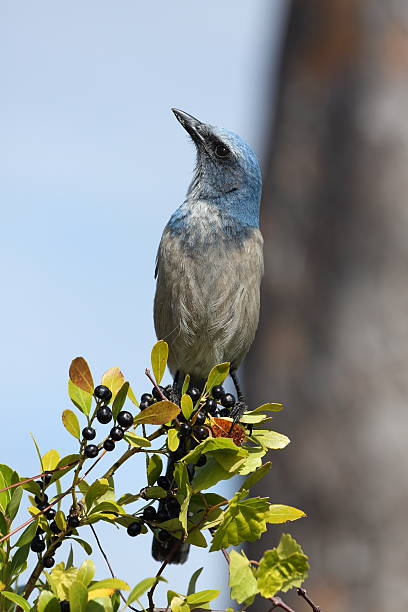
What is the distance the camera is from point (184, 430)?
2.54 meters

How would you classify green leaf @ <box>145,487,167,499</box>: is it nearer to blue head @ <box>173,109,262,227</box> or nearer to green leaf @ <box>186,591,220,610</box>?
green leaf @ <box>186,591,220,610</box>

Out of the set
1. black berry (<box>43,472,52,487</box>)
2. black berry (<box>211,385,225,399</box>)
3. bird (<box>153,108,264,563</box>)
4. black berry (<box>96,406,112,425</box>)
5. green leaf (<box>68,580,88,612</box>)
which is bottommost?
green leaf (<box>68,580,88,612</box>)

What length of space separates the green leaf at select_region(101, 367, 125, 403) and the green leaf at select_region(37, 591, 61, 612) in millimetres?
584

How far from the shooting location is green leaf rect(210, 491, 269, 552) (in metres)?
2.20

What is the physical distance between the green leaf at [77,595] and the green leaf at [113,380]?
1.95 feet

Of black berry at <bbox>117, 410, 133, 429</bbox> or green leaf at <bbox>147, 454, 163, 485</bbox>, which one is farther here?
green leaf at <bbox>147, 454, 163, 485</bbox>

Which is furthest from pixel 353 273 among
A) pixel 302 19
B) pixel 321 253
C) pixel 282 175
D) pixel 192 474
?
pixel 192 474

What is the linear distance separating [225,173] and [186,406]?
7.84 feet

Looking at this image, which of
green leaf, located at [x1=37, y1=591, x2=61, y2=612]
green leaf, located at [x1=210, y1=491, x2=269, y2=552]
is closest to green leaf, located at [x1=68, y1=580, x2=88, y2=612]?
green leaf, located at [x1=37, y1=591, x2=61, y2=612]

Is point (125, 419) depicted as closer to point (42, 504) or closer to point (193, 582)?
point (42, 504)

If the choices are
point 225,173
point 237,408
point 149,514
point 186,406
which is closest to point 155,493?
point 149,514

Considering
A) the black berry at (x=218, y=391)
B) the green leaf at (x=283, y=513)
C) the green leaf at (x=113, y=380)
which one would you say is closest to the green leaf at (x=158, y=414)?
the green leaf at (x=113, y=380)

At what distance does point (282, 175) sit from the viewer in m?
6.48

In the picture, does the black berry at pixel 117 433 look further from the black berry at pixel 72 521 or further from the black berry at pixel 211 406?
the black berry at pixel 211 406
